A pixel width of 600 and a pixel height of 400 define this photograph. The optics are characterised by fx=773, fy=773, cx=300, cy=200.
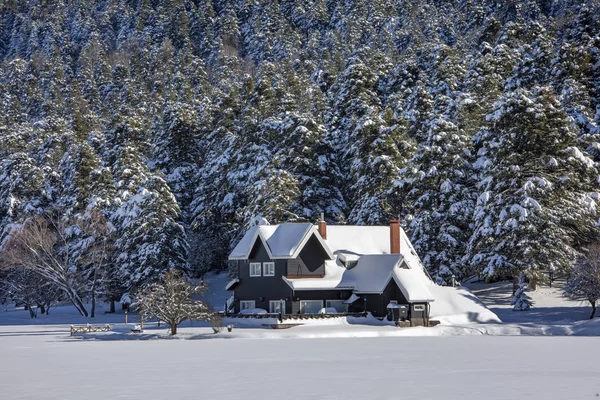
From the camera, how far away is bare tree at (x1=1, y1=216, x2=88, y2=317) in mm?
64938

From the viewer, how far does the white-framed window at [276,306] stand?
179 feet

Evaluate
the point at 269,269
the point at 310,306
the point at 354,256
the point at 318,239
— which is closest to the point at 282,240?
the point at 269,269

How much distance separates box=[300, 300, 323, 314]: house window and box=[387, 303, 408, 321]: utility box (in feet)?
16.7

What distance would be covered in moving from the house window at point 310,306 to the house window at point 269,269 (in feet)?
10.7

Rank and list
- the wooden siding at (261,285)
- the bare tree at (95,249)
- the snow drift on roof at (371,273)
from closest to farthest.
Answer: the snow drift on roof at (371,273) < the wooden siding at (261,285) < the bare tree at (95,249)

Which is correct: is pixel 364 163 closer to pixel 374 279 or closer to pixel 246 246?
pixel 246 246

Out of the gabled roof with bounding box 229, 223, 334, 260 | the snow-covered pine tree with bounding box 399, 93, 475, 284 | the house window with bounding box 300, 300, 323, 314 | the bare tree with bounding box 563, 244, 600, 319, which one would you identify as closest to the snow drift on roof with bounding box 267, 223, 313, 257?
the gabled roof with bounding box 229, 223, 334, 260

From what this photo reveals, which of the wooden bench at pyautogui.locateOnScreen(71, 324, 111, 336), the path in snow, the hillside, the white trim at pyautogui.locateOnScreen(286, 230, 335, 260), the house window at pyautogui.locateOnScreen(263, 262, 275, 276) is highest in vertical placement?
the hillside

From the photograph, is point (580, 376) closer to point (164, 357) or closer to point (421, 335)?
point (164, 357)

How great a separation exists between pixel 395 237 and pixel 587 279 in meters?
13.4

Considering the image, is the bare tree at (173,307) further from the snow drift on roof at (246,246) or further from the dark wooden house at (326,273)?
the snow drift on roof at (246,246)

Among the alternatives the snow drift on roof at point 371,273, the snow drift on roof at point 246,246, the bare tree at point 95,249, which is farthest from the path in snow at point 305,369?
the bare tree at point 95,249

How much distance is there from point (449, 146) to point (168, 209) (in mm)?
24344

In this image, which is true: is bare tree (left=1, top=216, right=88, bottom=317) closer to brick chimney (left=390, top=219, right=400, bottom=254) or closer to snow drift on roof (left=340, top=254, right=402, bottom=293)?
snow drift on roof (left=340, top=254, right=402, bottom=293)
